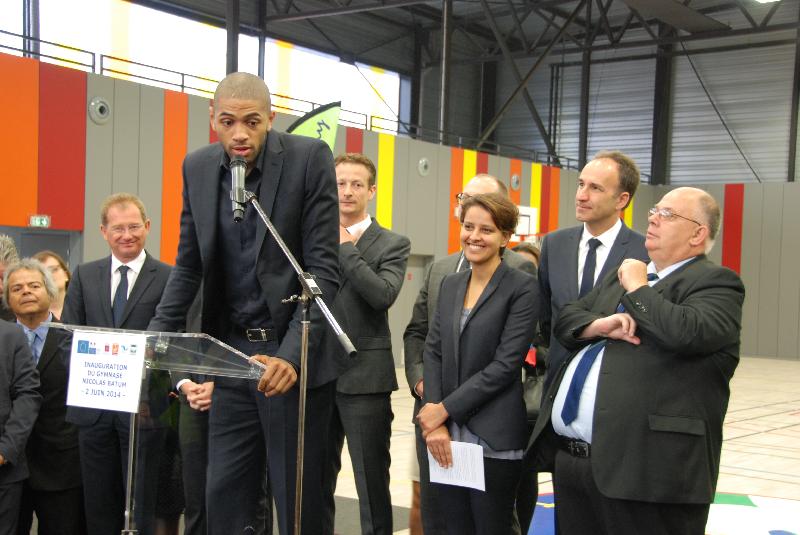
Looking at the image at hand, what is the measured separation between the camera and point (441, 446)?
3129 mm

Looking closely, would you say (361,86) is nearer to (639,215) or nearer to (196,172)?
(639,215)

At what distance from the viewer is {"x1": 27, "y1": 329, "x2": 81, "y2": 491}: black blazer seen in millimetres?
3553

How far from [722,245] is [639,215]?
196cm

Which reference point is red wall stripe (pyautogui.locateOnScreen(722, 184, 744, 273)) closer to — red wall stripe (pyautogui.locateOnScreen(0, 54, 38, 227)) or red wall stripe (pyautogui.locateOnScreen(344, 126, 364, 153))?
red wall stripe (pyautogui.locateOnScreen(344, 126, 364, 153))

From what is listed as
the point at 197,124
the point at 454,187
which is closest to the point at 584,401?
the point at 197,124

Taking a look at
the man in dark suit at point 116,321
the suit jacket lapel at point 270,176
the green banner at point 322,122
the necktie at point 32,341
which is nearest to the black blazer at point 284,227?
the suit jacket lapel at point 270,176

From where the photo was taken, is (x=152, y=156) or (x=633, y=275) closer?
(x=633, y=275)

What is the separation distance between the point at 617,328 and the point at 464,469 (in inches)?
29.9

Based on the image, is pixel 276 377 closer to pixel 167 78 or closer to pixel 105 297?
pixel 105 297

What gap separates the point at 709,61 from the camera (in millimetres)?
20234

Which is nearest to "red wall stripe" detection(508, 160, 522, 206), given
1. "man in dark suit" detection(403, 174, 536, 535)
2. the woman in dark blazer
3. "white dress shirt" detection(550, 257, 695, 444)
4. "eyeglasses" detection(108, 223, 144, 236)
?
"man in dark suit" detection(403, 174, 536, 535)

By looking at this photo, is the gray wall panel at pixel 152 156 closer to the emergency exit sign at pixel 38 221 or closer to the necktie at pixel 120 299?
the emergency exit sign at pixel 38 221

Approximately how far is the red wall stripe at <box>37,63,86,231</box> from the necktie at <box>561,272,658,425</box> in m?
8.23

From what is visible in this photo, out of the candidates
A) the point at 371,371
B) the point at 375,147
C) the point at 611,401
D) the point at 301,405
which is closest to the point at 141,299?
the point at 371,371
